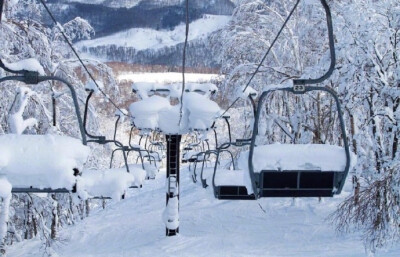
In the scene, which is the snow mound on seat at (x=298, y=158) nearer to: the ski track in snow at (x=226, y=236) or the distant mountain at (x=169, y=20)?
the distant mountain at (x=169, y=20)

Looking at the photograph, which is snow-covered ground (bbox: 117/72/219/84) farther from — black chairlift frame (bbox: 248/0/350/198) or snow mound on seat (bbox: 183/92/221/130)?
black chairlift frame (bbox: 248/0/350/198)

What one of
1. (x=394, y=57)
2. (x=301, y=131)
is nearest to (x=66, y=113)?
(x=301, y=131)

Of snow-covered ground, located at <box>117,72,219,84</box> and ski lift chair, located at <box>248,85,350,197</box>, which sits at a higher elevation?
snow-covered ground, located at <box>117,72,219,84</box>

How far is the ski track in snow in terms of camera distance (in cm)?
1098

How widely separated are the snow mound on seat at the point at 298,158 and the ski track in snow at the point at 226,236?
6.25 metres

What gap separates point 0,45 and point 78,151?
329 inches

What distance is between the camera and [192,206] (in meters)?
19.0

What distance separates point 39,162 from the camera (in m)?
2.35

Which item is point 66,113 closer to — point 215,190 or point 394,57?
point 394,57

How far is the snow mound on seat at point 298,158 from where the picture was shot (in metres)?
2.68

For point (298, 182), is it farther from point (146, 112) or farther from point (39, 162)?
point (146, 112)

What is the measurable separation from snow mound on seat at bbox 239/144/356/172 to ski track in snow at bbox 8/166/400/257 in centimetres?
625

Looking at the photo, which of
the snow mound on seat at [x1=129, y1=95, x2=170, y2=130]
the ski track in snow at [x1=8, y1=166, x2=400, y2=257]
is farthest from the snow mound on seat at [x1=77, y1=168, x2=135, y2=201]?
the ski track in snow at [x1=8, y1=166, x2=400, y2=257]

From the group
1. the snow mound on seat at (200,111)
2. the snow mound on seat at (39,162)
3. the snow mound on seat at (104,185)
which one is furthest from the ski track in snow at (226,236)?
the snow mound on seat at (39,162)
